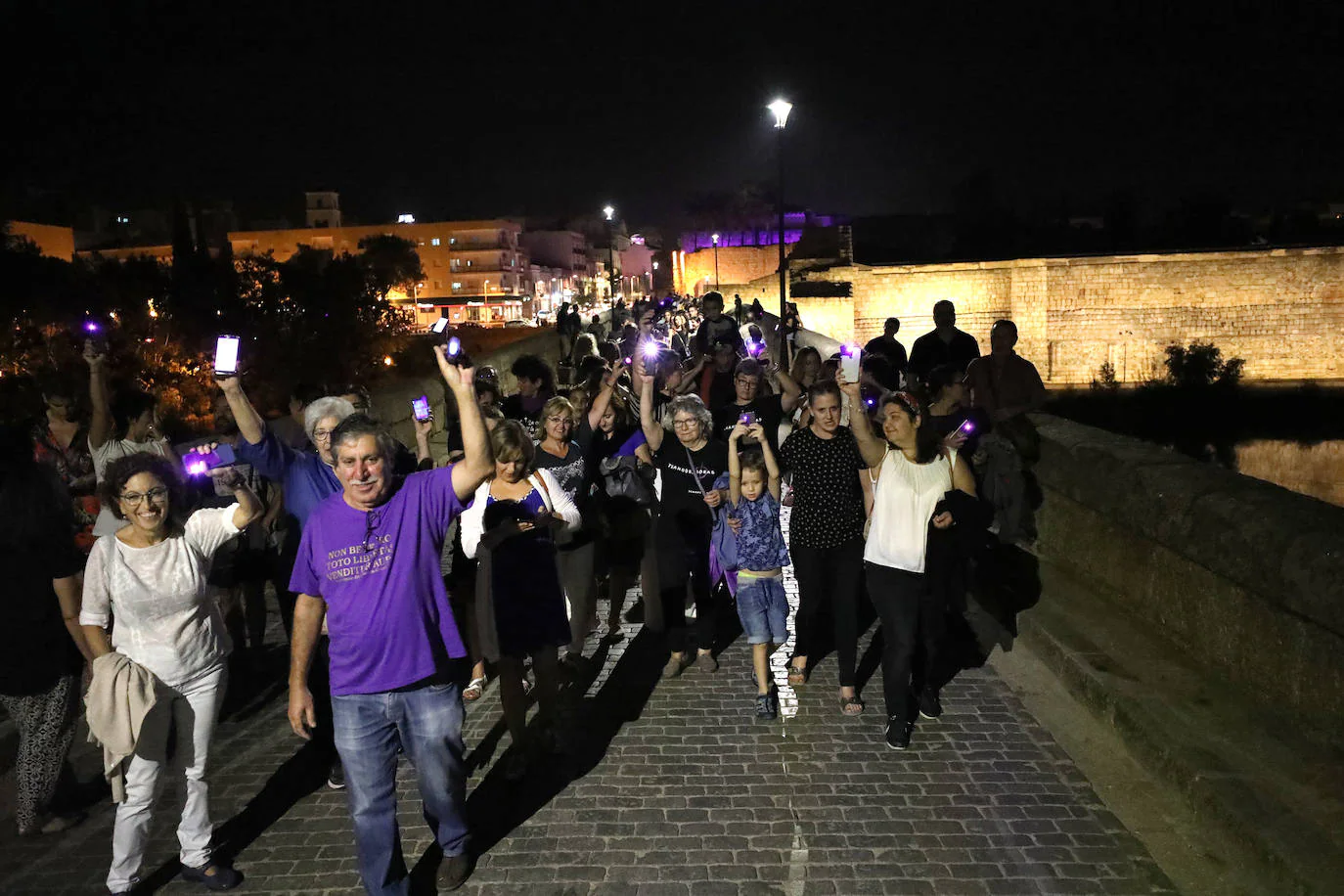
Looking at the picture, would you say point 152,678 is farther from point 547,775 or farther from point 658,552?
point 658,552

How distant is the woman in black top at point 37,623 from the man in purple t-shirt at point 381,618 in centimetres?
144

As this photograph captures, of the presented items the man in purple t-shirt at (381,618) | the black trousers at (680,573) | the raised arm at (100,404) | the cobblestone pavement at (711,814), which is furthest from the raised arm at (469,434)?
the raised arm at (100,404)

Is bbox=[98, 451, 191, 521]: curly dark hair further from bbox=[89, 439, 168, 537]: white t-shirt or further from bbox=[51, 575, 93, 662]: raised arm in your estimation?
bbox=[89, 439, 168, 537]: white t-shirt

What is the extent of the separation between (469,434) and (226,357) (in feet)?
5.58

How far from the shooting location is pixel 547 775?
479 centimetres

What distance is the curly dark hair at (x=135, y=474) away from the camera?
12.0ft

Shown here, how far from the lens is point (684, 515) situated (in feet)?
19.9

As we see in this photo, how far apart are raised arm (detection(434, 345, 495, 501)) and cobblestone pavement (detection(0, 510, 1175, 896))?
5.83ft

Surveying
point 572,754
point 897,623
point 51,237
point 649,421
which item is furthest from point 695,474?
point 51,237

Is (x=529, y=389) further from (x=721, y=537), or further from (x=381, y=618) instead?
(x=381, y=618)

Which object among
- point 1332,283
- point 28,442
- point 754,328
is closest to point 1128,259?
point 1332,283

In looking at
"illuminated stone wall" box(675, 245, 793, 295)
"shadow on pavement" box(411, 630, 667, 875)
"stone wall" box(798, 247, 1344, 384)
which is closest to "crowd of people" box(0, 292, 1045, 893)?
"shadow on pavement" box(411, 630, 667, 875)

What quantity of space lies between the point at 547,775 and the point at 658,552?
1.76m

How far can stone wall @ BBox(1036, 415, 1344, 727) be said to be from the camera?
404 centimetres
